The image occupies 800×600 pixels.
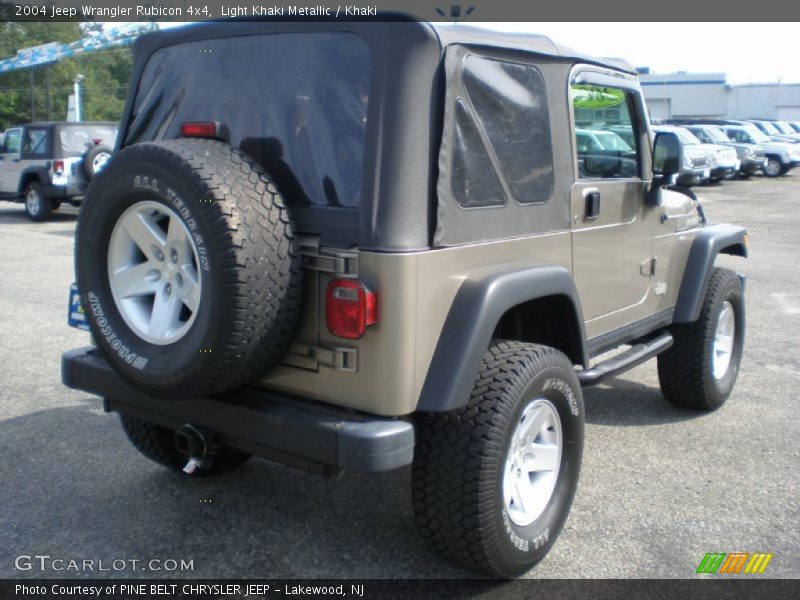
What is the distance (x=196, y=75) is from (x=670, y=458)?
3.05 metres

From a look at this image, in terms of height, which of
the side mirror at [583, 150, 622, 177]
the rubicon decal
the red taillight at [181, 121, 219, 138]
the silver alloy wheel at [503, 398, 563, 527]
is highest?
the red taillight at [181, 121, 219, 138]

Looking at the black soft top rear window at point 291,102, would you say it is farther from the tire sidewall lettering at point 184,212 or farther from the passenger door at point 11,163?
the passenger door at point 11,163

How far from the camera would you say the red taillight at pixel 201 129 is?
10.4 ft

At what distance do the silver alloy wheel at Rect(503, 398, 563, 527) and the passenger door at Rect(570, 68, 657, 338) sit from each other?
0.70 metres

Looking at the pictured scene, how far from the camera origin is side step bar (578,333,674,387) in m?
3.85

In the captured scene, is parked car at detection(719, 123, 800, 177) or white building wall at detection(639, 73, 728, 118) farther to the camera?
white building wall at detection(639, 73, 728, 118)

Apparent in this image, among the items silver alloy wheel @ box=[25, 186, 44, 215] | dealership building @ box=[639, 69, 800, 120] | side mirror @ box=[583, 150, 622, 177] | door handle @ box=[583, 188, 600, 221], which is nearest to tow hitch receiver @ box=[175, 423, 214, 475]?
door handle @ box=[583, 188, 600, 221]

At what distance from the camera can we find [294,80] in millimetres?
3090

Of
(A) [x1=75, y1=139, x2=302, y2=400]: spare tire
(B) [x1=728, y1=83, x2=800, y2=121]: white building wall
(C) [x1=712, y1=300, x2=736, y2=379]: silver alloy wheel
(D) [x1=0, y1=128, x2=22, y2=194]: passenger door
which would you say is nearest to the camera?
(A) [x1=75, y1=139, x2=302, y2=400]: spare tire

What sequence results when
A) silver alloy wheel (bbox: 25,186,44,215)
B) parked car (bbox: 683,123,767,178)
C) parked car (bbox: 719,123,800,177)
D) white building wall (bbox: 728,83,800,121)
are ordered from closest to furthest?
silver alloy wheel (bbox: 25,186,44,215) < parked car (bbox: 683,123,767,178) < parked car (bbox: 719,123,800,177) < white building wall (bbox: 728,83,800,121)

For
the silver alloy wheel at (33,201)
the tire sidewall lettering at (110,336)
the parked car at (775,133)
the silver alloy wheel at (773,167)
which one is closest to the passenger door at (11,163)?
the silver alloy wheel at (33,201)

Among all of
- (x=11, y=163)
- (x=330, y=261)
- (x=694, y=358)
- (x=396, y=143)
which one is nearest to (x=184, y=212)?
(x=330, y=261)

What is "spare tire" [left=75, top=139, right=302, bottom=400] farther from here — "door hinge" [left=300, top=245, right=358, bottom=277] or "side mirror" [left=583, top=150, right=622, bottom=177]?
"side mirror" [left=583, top=150, right=622, bottom=177]

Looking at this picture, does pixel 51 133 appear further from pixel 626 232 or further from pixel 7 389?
pixel 626 232
